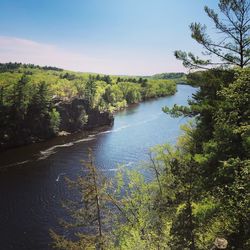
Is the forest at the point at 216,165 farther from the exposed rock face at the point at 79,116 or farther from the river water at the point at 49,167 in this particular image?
the exposed rock face at the point at 79,116

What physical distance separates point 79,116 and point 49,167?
115ft

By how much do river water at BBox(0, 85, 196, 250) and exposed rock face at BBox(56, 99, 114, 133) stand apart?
4.64m

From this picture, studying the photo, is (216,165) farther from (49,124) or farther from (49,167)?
(49,124)

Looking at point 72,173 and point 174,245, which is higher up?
point 174,245

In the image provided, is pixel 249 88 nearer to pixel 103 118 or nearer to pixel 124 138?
pixel 124 138

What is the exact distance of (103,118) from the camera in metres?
93.8

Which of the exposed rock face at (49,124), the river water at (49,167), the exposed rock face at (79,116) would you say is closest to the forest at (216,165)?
the river water at (49,167)

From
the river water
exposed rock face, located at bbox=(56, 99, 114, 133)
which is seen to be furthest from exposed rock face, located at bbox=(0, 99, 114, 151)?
the river water

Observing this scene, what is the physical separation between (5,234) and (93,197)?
19.1 meters

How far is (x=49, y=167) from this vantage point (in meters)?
54.0

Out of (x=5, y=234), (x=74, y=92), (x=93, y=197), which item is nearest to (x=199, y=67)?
(x=93, y=197)

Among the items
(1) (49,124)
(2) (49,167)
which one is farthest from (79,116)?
(2) (49,167)

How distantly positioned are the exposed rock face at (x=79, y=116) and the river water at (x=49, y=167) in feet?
15.2

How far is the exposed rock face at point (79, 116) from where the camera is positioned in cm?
8481
